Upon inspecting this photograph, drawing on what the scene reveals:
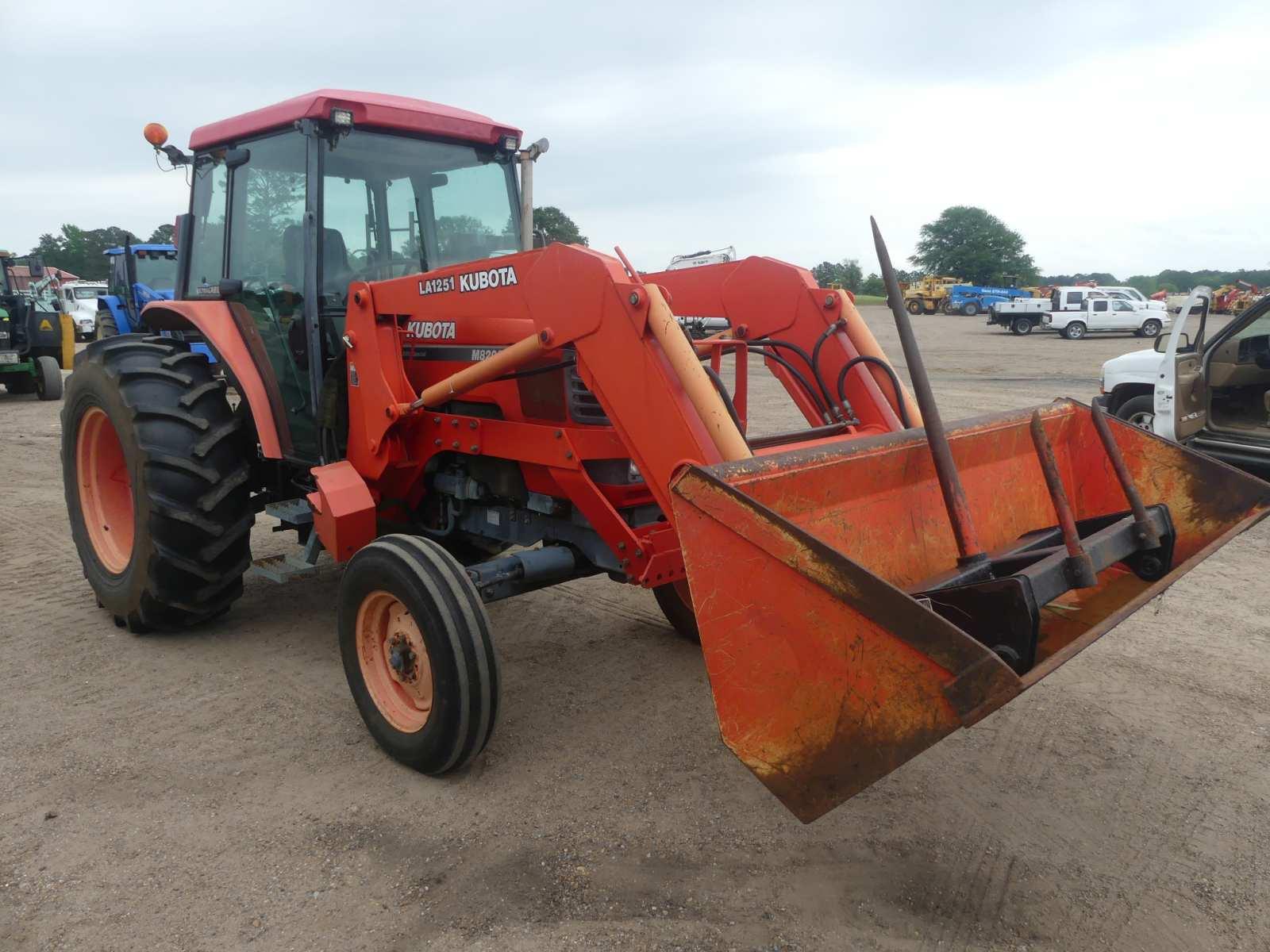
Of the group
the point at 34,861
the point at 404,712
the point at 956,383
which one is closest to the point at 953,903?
the point at 404,712

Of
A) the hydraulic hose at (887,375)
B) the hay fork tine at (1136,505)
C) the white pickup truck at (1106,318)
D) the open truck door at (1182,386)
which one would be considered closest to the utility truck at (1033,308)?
the white pickup truck at (1106,318)

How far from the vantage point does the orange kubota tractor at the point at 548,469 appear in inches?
89.7

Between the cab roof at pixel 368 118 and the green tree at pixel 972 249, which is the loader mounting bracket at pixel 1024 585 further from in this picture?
the green tree at pixel 972 249

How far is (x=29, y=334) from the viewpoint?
1433 centimetres

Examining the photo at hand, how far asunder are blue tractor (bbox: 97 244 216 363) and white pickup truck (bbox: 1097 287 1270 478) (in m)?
14.0

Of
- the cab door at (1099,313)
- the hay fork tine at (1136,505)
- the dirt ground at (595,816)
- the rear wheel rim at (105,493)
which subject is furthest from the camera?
the cab door at (1099,313)

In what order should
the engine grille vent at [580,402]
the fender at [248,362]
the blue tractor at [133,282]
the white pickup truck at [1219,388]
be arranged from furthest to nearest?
the blue tractor at [133,282]
the white pickup truck at [1219,388]
the fender at [248,362]
the engine grille vent at [580,402]

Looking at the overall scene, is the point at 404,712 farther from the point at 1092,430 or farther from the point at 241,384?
the point at 1092,430

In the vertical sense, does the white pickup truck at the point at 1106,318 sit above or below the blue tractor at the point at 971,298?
below

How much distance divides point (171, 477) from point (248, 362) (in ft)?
2.16

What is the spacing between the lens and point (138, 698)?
13.1ft

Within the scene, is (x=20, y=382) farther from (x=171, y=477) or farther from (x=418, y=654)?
(x=418, y=654)

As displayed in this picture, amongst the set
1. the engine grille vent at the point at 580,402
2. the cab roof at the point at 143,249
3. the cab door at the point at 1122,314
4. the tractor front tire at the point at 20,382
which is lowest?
the engine grille vent at the point at 580,402

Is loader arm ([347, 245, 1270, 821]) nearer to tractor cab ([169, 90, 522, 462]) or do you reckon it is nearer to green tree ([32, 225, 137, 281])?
tractor cab ([169, 90, 522, 462])
